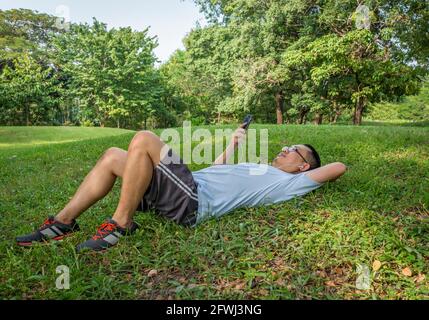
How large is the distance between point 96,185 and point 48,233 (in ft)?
1.83

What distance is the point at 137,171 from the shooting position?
2.71 metres

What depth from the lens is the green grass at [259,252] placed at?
2268 millimetres

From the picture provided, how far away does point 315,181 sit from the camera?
128 inches

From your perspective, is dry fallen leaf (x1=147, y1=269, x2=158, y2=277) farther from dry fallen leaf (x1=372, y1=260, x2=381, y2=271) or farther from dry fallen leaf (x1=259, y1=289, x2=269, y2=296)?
dry fallen leaf (x1=372, y1=260, x2=381, y2=271)

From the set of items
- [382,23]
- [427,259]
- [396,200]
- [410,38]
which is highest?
[382,23]

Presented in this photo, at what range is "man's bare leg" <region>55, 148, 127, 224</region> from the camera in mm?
2885

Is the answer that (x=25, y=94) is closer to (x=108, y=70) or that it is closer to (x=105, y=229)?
(x=108, y=70)

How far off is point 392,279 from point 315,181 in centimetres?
117

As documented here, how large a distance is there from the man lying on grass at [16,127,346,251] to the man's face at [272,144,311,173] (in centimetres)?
13

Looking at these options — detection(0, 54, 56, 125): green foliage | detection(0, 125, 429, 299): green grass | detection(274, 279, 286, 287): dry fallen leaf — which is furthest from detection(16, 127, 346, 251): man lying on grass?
detection(0, 54, 56, 125): green foliage

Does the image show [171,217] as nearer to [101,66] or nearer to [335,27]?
[335,27]

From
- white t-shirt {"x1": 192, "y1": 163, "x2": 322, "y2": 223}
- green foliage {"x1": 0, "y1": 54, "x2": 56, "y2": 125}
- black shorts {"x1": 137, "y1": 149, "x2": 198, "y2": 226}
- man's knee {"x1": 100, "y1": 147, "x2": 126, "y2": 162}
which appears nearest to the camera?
black shorts {"x1": 137, "y1": 149, "x2": 198, "y2": 226}

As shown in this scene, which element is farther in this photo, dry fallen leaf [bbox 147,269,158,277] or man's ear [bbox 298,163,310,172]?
man's ear [bbox 298,163,310,172]
